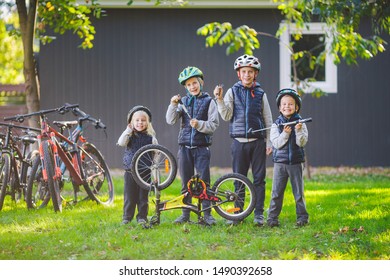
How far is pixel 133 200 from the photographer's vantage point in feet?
18.2

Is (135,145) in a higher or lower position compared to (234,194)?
higher

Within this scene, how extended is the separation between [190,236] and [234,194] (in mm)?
491

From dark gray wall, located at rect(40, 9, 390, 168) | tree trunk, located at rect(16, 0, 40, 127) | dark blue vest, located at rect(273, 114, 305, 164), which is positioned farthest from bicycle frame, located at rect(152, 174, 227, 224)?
dark gray wall, located at rect(40, 9, 390, 168)

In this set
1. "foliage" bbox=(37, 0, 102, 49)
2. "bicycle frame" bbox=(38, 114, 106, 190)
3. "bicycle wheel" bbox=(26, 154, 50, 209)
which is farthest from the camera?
"foliage" bbox=(37, 0, 102, 49)

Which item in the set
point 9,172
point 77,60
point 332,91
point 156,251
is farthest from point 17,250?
point 332,91

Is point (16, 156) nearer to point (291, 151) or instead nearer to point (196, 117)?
point (196, 117)

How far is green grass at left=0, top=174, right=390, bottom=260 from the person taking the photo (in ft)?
15.4

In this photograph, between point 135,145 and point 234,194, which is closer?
point 234,194

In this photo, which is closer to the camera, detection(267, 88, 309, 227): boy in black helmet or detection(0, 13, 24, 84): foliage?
detection(267, 88, 309, 227): boy in black helmet

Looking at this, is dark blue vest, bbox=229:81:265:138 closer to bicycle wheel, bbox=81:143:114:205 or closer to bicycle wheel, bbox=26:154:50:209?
bicycle wheel, bbox=81:143:114:205

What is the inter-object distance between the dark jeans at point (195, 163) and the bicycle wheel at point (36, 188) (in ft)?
4.95

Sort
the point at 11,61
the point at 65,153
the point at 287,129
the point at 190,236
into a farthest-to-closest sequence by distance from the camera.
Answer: the point at 11,61, the point at 65,153, the point at 287,129, the point at 190,236

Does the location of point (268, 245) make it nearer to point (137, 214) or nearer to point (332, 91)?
point (137, 214)

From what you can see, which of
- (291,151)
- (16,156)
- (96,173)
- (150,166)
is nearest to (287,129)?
(291,151)
